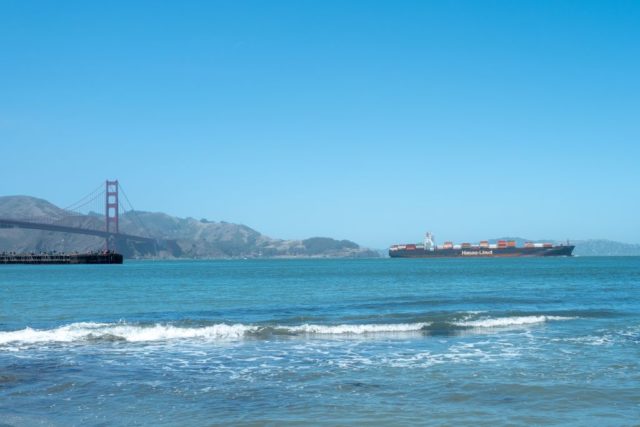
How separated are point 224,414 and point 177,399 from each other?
140cm

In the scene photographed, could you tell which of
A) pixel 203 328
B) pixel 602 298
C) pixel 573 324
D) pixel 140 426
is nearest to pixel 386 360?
pixel 140 426

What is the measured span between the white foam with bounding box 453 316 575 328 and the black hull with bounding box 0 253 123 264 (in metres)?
117

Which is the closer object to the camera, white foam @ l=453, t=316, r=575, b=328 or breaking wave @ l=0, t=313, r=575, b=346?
breaking wave @ l=0, t=313, r=575, b=346

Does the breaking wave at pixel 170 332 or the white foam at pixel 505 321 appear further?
the white foam at pixel 505 321

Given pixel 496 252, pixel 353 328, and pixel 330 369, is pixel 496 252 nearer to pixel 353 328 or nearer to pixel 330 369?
pixel 353 328

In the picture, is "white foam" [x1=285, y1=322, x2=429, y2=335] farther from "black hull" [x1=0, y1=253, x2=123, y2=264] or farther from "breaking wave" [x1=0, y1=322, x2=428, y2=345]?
"black hull" [x1=0, y1=253, x2=123, y2=264]

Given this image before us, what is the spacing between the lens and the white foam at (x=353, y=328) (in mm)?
19750

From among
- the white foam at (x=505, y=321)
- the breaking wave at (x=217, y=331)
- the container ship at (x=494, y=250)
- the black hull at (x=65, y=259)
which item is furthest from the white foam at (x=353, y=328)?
the container ship at (x=494, y=250)

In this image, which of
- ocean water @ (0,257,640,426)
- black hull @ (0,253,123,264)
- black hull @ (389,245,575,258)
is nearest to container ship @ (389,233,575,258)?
black hull @ (389,245,575,258)

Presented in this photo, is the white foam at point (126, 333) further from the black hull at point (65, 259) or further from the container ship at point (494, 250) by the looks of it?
the container ship at point (494, 250)

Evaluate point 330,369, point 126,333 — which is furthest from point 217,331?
point 330,369

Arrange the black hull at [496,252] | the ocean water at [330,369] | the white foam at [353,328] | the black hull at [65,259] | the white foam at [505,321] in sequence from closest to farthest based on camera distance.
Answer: the ocean water at [330,369], the white foam at [353,328], the white foam at [505,321], the black hull at [65,259], the black hull at [496,252]

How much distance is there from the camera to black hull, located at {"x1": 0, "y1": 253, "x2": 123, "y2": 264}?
12862 centimetres

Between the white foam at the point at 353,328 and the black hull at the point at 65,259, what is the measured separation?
116 metres
